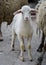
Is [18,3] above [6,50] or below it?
above

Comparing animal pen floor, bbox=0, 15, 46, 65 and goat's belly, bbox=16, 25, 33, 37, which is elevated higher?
goat's belly, bbox=16, 25, 33, 37

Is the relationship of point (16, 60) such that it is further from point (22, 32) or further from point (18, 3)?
point (18, 3)

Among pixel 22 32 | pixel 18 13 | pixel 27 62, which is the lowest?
pixel 27 62

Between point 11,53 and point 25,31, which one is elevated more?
point 25,31

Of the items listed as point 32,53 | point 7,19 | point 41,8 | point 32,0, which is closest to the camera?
point 41,8

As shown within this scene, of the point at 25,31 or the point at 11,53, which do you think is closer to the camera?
the point at 25,31

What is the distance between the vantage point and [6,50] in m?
7.15

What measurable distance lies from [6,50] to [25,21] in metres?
1.32

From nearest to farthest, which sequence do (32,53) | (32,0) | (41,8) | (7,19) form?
1. (41,8)
2. (32,53)
3. (7,19)
4. (32,0)

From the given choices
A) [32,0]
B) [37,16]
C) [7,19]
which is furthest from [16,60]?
[32,0]

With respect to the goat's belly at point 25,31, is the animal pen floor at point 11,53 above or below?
below

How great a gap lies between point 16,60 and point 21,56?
14 centimetres

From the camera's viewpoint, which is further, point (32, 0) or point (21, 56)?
point (32, 0)

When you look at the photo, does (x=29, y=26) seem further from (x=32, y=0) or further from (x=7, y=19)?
(x=32, y=0)
